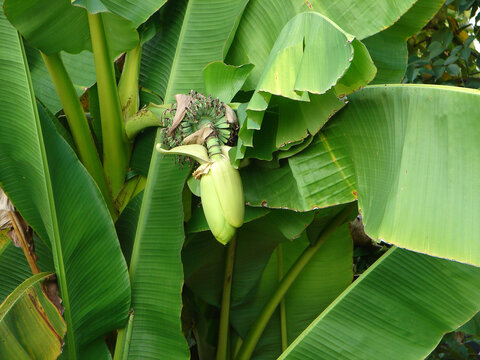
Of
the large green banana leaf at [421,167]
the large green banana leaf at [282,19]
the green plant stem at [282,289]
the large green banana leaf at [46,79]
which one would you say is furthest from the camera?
the green plant stem at [282,289]

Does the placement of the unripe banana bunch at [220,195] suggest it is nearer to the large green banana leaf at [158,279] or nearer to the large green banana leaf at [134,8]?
the large green banana leaf at [158,279]

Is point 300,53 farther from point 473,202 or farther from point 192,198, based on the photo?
point 192,198

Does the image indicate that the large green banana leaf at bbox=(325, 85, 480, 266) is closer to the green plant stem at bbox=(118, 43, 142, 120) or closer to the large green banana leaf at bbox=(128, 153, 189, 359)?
the large green banana leaf at bbox=(128, 153, 189, 359)

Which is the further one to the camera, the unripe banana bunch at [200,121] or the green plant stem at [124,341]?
the green plant stem at [124,341]

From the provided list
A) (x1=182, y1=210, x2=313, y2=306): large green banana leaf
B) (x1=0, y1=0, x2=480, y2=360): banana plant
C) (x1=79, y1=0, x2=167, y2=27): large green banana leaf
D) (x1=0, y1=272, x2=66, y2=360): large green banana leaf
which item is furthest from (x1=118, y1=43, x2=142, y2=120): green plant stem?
(x1=0, y1=272, x2=66, y2=360): large green banana leaf

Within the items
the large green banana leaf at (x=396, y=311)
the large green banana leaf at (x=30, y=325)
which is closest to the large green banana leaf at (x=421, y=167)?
the large green banana leaf at (x=396, y=311)

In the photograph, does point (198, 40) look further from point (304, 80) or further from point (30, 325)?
point (30, 325)

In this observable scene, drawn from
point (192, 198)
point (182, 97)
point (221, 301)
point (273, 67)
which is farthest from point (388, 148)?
point (221, 301)
